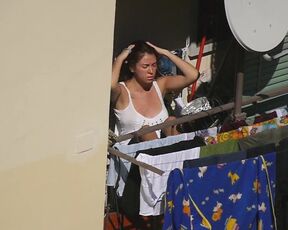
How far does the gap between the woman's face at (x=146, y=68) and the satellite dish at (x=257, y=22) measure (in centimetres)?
80

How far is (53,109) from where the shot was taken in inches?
148

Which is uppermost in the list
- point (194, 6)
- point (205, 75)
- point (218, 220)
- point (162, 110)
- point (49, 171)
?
point (194, 6)

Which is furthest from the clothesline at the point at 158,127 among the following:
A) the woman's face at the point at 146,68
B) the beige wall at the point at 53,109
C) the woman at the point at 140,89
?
the woman's face at the point at 146,68

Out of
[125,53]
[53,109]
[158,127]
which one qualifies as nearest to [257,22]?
[125,53]

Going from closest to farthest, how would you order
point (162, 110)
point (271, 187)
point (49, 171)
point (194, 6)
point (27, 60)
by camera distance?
point (27, 60), point (49, 171), point (271, 187), point (162, 110), point (194, 6)

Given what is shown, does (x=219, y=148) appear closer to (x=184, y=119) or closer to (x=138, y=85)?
(x=184, y=119)

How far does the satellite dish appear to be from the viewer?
484cm

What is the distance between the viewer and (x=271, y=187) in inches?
181

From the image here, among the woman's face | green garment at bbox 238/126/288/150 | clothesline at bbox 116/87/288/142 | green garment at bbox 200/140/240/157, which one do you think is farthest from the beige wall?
the woman's face

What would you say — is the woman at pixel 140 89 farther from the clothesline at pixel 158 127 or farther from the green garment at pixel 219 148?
the green garment at pixel 219 148

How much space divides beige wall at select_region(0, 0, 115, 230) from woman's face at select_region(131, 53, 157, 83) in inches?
53.7

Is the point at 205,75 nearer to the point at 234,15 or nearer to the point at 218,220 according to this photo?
the point at 234,15

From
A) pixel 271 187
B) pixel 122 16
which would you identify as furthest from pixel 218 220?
pixel 122 16

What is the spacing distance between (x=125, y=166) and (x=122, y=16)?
1597mm
